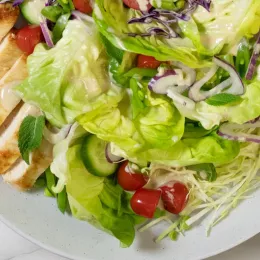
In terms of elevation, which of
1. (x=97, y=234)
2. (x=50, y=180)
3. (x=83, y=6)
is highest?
(x=83, y=6)

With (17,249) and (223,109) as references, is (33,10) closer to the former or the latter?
(223,109)

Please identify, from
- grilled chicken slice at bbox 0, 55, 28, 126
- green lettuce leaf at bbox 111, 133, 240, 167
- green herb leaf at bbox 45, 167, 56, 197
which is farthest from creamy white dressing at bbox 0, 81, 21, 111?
green lettuce leaf at bbox 111, 133, 240, 167

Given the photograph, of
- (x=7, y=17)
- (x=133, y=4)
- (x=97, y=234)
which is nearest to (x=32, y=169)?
(x=97, y=234)

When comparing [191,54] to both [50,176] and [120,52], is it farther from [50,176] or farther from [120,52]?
[50,176]

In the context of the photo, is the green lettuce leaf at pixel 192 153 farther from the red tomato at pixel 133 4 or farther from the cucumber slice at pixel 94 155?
the red tomato at pixel 133 4

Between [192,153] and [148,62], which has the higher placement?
[148,62]

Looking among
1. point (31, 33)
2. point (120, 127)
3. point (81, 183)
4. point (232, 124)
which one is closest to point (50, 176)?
point (81, 183)

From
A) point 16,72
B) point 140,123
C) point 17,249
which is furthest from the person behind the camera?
point 17,249
